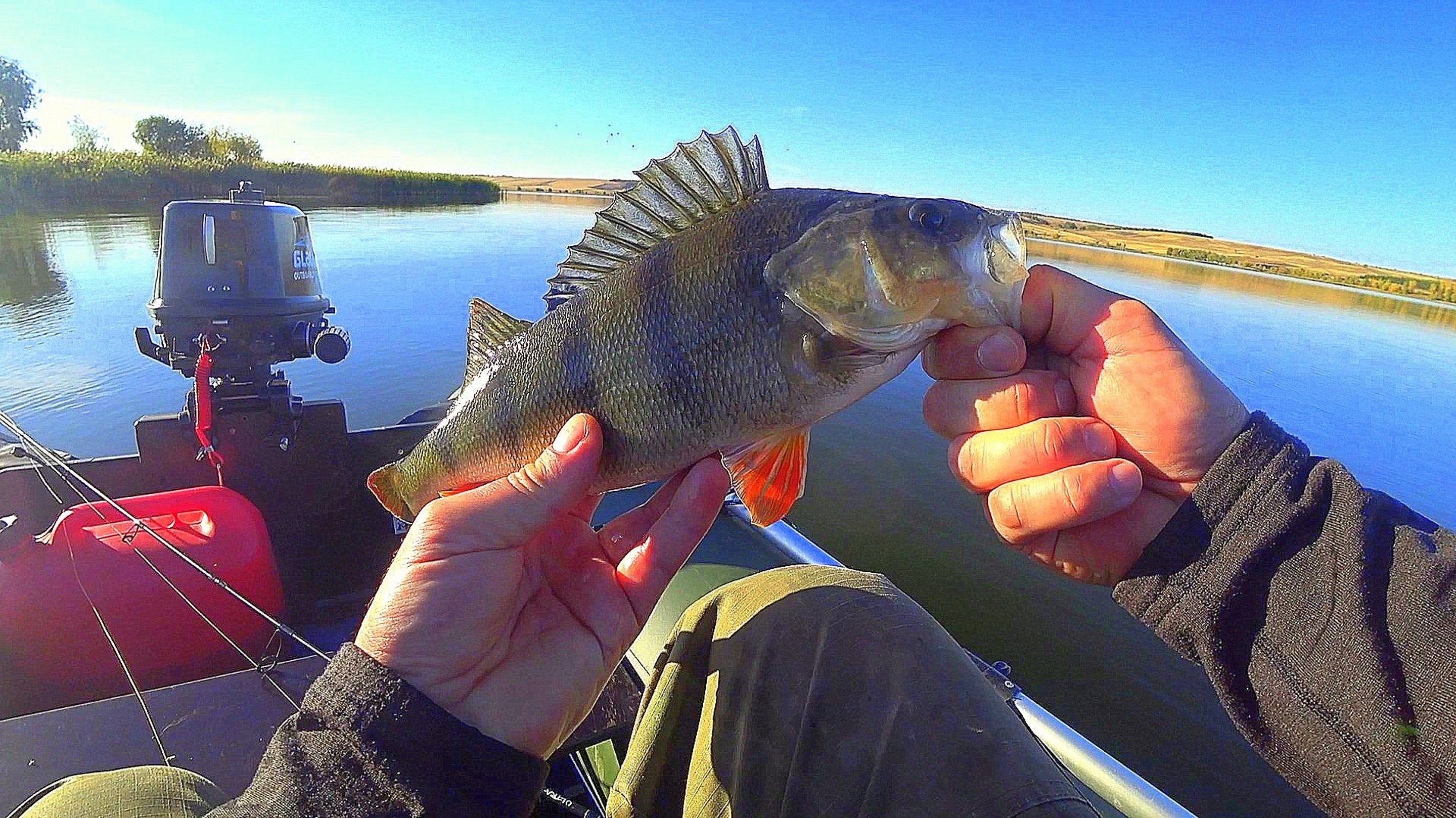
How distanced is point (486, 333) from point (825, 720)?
5.63 feet

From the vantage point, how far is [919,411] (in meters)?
12.1

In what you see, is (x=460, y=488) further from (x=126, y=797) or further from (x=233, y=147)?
(x=233, y=147)

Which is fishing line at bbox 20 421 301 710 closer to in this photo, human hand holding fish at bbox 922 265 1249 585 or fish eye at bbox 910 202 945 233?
human hand holding fish at bbox 922 265 1249 585

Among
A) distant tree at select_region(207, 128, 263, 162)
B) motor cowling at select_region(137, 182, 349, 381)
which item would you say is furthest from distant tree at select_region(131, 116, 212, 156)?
motor cowling at select_region(137, 182, 349, 381)

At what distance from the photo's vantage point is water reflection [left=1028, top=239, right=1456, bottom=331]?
30.7 meters

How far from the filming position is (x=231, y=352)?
399cm

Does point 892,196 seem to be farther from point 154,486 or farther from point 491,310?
point 154,486

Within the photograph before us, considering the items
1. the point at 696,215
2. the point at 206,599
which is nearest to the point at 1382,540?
the point at 696,215

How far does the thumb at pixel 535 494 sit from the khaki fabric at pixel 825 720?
82cm

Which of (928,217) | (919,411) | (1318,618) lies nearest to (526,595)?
(928,217)

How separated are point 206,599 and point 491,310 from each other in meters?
2.17

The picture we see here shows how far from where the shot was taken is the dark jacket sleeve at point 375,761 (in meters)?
1.40

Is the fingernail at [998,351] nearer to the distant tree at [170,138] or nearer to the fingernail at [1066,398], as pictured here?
the fingernail at [1066,398]

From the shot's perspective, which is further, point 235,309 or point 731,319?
point 235,309
